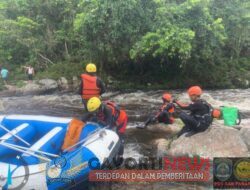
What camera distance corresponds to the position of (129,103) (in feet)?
46.6

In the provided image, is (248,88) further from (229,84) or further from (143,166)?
(143,166)

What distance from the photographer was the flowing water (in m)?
12.2

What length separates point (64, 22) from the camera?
755 inches

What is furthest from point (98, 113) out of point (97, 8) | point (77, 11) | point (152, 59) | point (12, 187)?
point (77, 11)

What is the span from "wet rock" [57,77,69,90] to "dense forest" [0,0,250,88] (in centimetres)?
47

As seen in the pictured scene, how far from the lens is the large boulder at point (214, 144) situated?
24.6 ft

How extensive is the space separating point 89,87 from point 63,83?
345 inches

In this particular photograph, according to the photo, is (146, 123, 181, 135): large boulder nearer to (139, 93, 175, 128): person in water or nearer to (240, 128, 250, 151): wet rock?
(139, 93, 175, 128): person in water

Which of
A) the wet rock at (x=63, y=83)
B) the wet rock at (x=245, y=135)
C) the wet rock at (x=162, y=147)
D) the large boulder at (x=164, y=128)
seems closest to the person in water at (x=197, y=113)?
the wet rock at (x=162, y=147)

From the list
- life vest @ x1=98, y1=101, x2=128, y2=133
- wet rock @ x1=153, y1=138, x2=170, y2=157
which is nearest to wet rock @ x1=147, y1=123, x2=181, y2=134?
wet rock @ x1=153, y1=138, x2=170, y2=157

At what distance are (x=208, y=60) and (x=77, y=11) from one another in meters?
6.87

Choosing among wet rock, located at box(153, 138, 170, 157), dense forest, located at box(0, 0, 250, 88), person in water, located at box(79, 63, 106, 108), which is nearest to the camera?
wet rock, located at box(153, 138, 170, 157)

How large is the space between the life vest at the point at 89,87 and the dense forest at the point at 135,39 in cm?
612

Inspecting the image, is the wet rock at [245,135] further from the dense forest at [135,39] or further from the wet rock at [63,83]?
the wet rock at [63,83]
